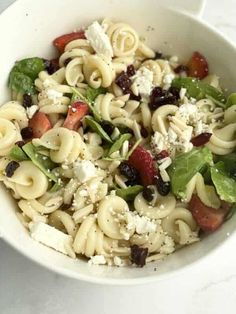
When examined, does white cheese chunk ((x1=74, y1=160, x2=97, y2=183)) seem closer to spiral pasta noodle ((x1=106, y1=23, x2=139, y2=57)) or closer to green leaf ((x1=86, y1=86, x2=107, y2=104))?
green leaf ((x1=86, y1=86, x2=107, y2=104))

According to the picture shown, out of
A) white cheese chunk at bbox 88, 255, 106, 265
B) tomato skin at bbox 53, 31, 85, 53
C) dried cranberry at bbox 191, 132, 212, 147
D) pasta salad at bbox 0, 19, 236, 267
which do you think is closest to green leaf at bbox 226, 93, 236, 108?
pasta salad at bbox 0, 19, 236, 267

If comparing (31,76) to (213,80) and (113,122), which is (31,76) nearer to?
(113,122)

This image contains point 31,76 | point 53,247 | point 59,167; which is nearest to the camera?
point 53,247

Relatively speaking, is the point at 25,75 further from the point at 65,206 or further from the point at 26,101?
the point at 65,206

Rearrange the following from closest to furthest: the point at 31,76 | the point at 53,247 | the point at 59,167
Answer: the point at 53,247, the point at 59,167, the point at 31,76

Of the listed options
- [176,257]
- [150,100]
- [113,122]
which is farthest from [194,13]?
[176,257]

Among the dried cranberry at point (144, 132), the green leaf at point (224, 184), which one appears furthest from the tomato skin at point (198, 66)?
the green leaf at point (224, 184)

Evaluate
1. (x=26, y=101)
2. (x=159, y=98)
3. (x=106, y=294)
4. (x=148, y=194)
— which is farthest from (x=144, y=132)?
(x=106, y=294)
